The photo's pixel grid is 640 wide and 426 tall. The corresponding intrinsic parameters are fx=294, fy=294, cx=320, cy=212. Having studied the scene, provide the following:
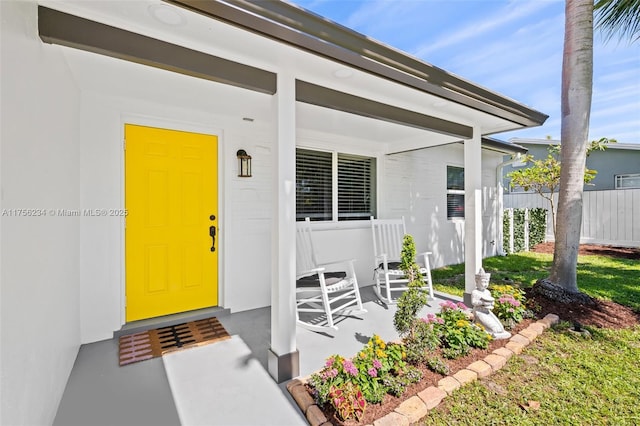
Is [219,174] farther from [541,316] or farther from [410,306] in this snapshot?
[541,316]

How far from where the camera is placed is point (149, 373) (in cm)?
234

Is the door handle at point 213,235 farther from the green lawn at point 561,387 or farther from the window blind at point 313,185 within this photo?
the green lawn at point 561,387

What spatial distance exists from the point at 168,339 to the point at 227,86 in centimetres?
249

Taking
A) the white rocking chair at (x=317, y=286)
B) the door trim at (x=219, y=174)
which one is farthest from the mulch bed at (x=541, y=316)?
the door trim at (x=219, y=174)

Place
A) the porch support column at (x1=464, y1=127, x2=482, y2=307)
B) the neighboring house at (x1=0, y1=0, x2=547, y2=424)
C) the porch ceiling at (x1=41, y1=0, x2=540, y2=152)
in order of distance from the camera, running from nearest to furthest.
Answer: the neighboring house at (x1=0, y1=0, x2=547, y2=424) < the porch ceiling at (x1=41, y1=0, x2=540, y2=152) < the porch support column at (x1=464, y1=127, x2=482, y2=307)

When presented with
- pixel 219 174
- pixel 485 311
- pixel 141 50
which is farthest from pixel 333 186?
pixel 141 50

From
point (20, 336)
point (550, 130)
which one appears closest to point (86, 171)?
point (20, 336)

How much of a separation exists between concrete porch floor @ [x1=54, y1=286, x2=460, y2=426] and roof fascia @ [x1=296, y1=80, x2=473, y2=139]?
7.30 ft

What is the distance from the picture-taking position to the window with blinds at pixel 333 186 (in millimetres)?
4367

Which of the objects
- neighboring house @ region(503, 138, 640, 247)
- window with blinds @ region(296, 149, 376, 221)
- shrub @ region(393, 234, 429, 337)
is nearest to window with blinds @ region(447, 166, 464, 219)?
neighboring house @ region(503, 138, 640, 247)

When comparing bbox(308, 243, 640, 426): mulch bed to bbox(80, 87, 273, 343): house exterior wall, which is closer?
bbox(308, 243, 640, 426): mulch bed

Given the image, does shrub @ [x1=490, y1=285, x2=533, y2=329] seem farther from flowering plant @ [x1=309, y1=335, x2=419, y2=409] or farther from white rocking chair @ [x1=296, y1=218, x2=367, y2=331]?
flowering plant @ [x1=309, y1=335, x2=419, y2=409]

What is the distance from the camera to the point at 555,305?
3592mm

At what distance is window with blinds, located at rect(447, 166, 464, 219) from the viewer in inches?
256
